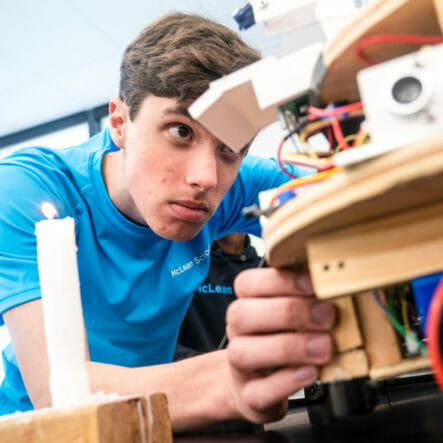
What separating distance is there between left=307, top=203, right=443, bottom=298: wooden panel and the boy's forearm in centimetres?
28

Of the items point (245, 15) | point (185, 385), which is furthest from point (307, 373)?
point (245, 15)

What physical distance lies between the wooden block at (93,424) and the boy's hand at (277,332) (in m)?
0.12

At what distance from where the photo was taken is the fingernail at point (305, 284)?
42 cm

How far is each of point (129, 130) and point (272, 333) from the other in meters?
0.67

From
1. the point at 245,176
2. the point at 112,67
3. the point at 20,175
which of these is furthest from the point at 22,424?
the point at 112,67

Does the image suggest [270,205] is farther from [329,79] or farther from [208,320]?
[208,320]

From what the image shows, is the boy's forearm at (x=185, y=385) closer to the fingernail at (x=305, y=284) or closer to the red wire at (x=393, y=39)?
the fingernail at (x=305, y=284)

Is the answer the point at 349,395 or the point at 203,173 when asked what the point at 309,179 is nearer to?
the point at 349,395

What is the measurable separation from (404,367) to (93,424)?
0.98 ft

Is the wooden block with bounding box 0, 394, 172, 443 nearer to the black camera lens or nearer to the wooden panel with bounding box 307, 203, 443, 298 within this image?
the wooden panel with bounding box 307, 203, 443, 298

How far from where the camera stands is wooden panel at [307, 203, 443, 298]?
32 cm

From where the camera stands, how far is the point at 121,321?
3.40ft

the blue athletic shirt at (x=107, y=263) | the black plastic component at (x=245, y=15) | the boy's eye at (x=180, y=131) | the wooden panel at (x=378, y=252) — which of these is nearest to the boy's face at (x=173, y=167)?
the boy's eye at (x=180, y=131)

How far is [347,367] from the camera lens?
413 millimetres
